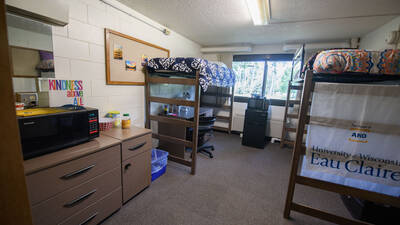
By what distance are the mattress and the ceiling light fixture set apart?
1.00m

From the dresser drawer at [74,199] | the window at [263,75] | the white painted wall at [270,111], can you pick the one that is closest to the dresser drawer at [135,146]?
the dresser drawer at [74,199]

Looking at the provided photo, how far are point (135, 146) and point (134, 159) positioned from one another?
14 centimetres

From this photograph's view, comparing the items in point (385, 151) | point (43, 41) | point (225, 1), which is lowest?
point (385, 151)

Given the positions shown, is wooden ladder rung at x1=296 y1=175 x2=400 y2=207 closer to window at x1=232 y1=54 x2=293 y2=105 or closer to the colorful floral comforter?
the colorful floral comforter

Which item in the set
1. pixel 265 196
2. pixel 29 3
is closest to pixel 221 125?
pixel 265 196

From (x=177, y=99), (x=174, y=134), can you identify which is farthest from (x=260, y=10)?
(x=174, y=134)

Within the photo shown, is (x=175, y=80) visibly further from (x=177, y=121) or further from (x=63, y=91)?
(x=63, y=91)

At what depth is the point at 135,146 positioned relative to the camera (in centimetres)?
165

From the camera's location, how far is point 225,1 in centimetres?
188

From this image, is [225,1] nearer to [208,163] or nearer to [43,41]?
[43,41]

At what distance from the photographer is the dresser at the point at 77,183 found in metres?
0.99

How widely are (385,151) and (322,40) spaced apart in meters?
2.77

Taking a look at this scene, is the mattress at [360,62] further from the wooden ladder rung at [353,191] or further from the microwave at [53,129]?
the microwave at [53,129]

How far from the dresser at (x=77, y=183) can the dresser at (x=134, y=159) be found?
0.07m
